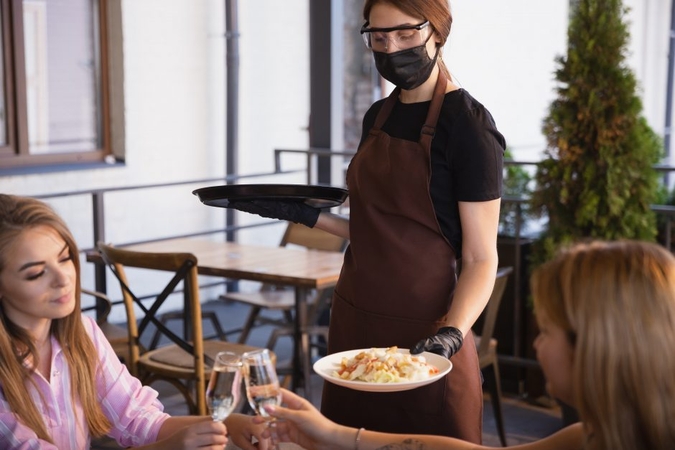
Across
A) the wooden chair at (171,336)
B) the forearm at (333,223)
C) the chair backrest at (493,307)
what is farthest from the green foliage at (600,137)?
the forearm at (333,223)

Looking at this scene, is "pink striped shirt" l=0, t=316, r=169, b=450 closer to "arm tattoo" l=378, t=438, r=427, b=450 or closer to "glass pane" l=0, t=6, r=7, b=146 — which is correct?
"arm tattoo" l=378, t=438, r=427, b=450

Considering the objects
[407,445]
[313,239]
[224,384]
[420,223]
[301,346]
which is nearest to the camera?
[224,384]

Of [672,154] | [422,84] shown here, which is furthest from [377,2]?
[672,154]

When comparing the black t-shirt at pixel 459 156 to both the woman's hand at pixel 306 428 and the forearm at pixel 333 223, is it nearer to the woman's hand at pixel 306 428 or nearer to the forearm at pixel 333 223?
the forearm at pixel 333 223

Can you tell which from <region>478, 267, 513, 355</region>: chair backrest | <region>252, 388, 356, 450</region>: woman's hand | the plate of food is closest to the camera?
<region>252, 388, 356, 450</region>: woman's hand

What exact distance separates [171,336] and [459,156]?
201 cm

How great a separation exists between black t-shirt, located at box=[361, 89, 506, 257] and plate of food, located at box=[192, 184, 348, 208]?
0.25 m

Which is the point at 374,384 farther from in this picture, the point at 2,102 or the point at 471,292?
the point at 2,102

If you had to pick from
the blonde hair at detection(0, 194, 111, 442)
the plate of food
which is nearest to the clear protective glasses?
the plate of food

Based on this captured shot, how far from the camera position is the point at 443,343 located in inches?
78.0

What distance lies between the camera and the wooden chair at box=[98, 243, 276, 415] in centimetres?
358

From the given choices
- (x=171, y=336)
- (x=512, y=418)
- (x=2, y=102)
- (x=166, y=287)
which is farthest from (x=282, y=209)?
(x=2, y=102)

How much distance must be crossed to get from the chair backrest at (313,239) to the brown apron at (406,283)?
2.57m

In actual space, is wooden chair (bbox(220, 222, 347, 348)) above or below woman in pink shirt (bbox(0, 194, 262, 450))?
below
